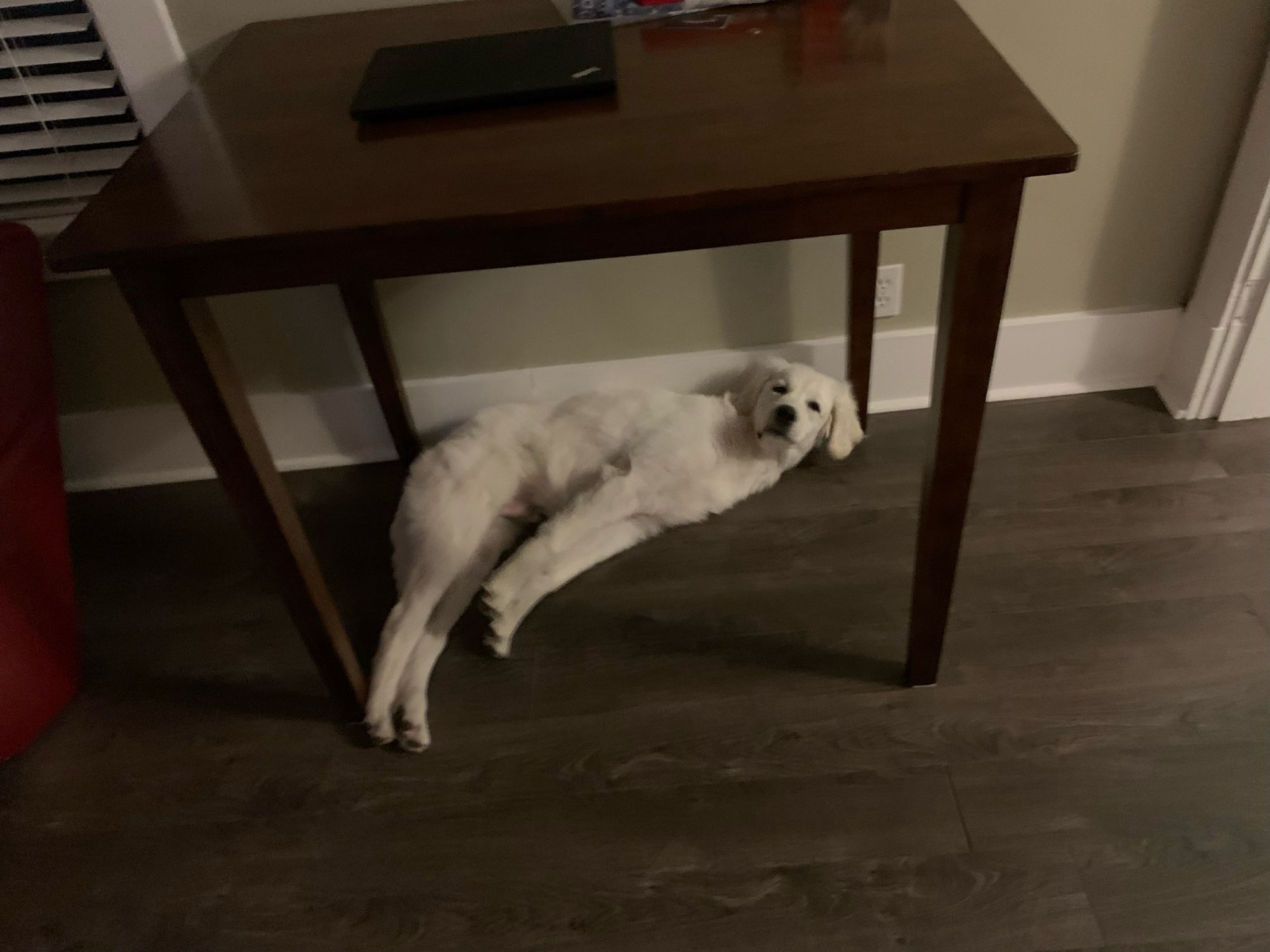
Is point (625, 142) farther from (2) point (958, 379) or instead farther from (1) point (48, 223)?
(1) point (48, 223)

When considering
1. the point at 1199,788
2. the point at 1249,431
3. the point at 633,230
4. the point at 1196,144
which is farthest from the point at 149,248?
the point at 1249,431

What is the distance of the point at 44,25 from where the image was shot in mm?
1400

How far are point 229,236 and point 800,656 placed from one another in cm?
99

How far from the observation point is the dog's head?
1.50m

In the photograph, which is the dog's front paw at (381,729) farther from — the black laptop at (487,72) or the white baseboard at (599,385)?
the black laptop at (487,72)

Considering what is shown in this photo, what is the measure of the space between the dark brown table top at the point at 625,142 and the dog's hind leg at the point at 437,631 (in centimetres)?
71

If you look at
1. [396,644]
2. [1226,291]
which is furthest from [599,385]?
[1226,291]

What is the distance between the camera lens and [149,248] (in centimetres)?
89

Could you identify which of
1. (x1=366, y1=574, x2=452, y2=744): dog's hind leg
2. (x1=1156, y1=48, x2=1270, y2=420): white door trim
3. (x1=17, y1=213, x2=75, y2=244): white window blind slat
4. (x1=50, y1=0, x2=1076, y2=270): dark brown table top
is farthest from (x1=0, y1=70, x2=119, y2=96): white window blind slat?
(x1=1156, y1=48, x2=1270, y2=420): white door trim

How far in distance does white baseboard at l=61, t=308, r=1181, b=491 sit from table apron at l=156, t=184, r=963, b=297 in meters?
0.84

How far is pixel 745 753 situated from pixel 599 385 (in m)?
0.80

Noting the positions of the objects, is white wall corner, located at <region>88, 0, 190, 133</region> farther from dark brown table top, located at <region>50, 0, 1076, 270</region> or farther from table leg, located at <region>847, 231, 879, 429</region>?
table leg, located at <region>847, 231, 879, 429</region>

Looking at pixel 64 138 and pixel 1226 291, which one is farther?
pixel 1226 291

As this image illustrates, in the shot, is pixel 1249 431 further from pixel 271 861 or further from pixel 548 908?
pixel 271 861
